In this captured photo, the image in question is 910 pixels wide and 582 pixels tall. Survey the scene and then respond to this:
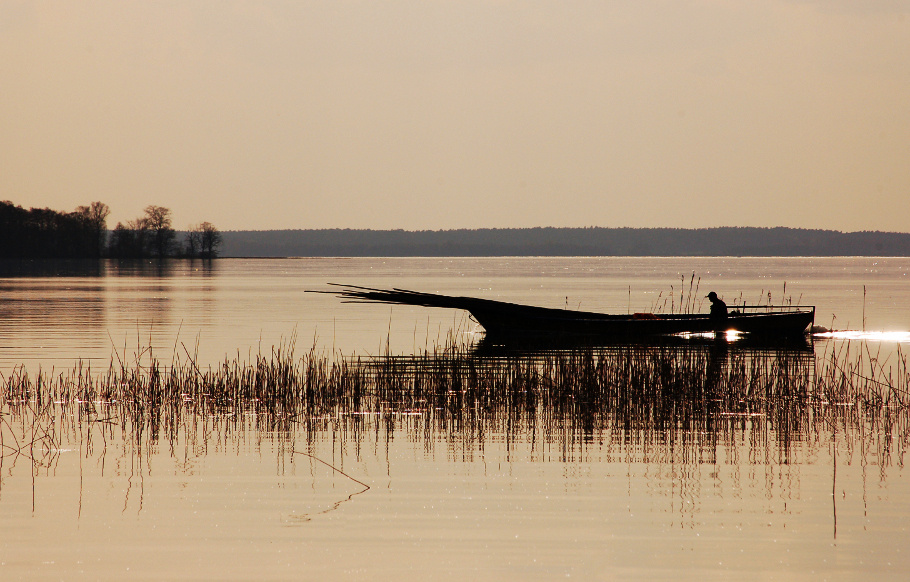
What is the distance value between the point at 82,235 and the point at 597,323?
13544 cm

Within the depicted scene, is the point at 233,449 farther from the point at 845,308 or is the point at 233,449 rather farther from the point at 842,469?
the point at 845,308

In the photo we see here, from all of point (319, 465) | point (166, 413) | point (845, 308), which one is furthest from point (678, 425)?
point (845, 308)

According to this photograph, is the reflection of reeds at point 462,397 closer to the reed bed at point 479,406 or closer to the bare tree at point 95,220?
the reed bed at point 479,406

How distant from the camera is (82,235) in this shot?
14888 centimetres

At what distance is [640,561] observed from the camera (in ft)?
26.1

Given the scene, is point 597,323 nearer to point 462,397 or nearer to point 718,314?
point 718,314

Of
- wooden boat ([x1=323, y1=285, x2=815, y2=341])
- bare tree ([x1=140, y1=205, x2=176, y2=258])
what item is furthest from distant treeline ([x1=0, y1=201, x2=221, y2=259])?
wooden boat ([x1=323, y1=285, x2=815, y2=341])

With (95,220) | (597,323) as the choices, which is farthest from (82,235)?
(597,323)

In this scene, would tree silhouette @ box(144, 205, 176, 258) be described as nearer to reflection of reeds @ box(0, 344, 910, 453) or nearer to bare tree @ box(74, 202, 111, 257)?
bare tree @ box(74, 202, 111, 257)

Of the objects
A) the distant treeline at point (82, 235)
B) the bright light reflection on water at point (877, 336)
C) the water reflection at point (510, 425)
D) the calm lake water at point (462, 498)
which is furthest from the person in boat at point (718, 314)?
the distant treeline at point (82, 235)

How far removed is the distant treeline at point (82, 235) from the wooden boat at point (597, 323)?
11909cm

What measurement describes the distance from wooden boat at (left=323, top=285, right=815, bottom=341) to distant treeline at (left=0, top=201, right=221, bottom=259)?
11909cm

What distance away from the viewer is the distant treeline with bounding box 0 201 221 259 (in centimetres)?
13512

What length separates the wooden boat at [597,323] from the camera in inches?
1099
